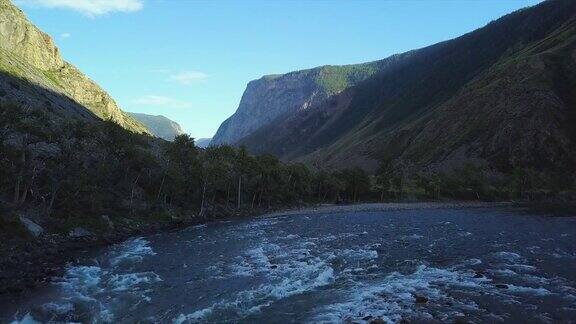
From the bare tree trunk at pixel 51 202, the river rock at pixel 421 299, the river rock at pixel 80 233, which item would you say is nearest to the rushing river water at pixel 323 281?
the river rock at pixel 421 299

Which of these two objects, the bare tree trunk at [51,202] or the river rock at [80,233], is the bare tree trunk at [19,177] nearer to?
the bare tree trunk at [51,202]

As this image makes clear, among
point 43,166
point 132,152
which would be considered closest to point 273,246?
point 43,166

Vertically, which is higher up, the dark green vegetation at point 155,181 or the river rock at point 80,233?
the dark green vegetation at point 155,181

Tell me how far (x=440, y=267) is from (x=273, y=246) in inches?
890

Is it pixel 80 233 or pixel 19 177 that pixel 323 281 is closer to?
pixel 80 233

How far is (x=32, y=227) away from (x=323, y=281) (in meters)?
39.3

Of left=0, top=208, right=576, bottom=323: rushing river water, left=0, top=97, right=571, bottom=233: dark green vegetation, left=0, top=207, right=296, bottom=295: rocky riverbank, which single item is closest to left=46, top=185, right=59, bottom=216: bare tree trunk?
left=0, top=97, right=571, bottom=233: dark green vegetation

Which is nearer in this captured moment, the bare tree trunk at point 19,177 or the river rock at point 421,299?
the river rock at point 421,299

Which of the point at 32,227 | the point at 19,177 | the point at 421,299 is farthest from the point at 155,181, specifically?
the point at 421,299

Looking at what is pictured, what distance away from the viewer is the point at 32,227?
5831 cm

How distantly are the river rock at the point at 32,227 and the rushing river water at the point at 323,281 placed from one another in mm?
9457

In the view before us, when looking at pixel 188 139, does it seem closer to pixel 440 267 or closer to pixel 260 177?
pixel 260 177

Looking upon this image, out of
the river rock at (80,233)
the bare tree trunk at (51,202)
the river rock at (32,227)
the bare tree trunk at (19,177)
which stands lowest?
the river rock at (80,233)

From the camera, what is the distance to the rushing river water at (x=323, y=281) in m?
30.1
